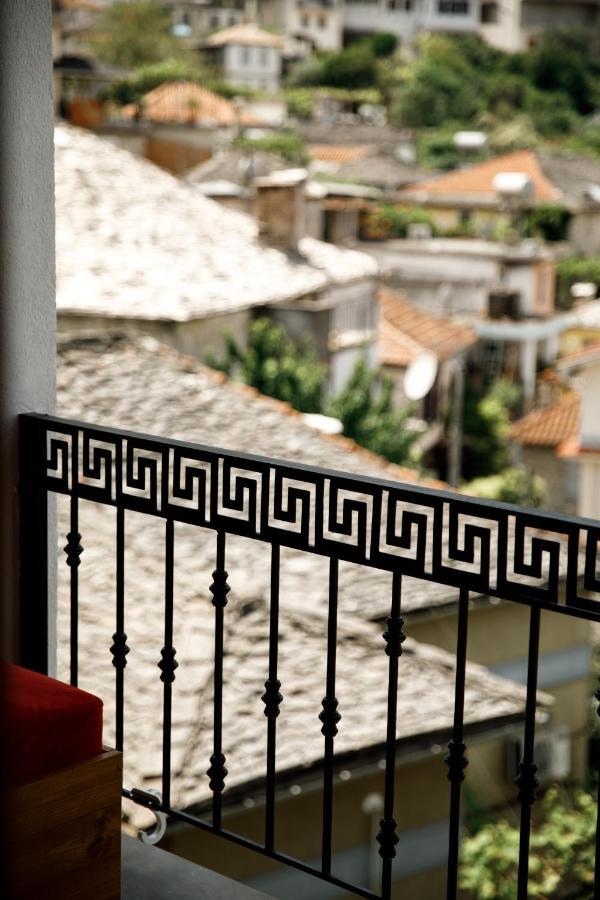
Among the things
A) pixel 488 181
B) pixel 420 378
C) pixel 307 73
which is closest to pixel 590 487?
pixel 420 378

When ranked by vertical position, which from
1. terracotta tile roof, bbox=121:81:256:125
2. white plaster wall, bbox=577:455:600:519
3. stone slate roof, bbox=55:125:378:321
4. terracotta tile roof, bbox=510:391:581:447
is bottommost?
terracotta tile roof, bbox=510:391:581:447

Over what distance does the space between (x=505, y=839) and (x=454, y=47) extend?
190 feet

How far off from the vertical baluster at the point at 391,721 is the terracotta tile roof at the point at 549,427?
21.6 m

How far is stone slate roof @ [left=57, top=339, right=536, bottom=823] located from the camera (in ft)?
17.5

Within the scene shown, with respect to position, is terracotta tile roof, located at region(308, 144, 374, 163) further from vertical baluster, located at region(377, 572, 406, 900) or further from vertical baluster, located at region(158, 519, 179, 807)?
vertical baluster, located at region(377, 572, 406, 900)

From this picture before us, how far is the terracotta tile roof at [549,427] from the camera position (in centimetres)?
2383

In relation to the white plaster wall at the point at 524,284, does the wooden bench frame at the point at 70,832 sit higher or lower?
higher

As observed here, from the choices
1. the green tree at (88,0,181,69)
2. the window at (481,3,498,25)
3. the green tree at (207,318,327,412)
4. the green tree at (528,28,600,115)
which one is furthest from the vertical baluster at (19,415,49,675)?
the window at (481,3,498,25)

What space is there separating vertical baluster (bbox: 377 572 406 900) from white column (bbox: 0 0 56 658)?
816mm

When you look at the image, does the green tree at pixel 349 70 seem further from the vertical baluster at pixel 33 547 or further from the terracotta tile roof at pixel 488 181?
the vertical baluster at pixel 33 547

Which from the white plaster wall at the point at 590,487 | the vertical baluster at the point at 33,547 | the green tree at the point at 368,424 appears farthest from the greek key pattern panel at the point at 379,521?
the white plaster wall at the point at 590,487

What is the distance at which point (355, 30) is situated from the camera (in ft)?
220

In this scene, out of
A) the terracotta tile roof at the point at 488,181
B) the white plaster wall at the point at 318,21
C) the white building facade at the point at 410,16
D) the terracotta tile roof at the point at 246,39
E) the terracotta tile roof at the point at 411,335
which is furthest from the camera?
the white building facade at the point at 410,16

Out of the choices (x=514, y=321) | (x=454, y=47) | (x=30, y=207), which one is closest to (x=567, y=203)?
(x=514, y=321)
